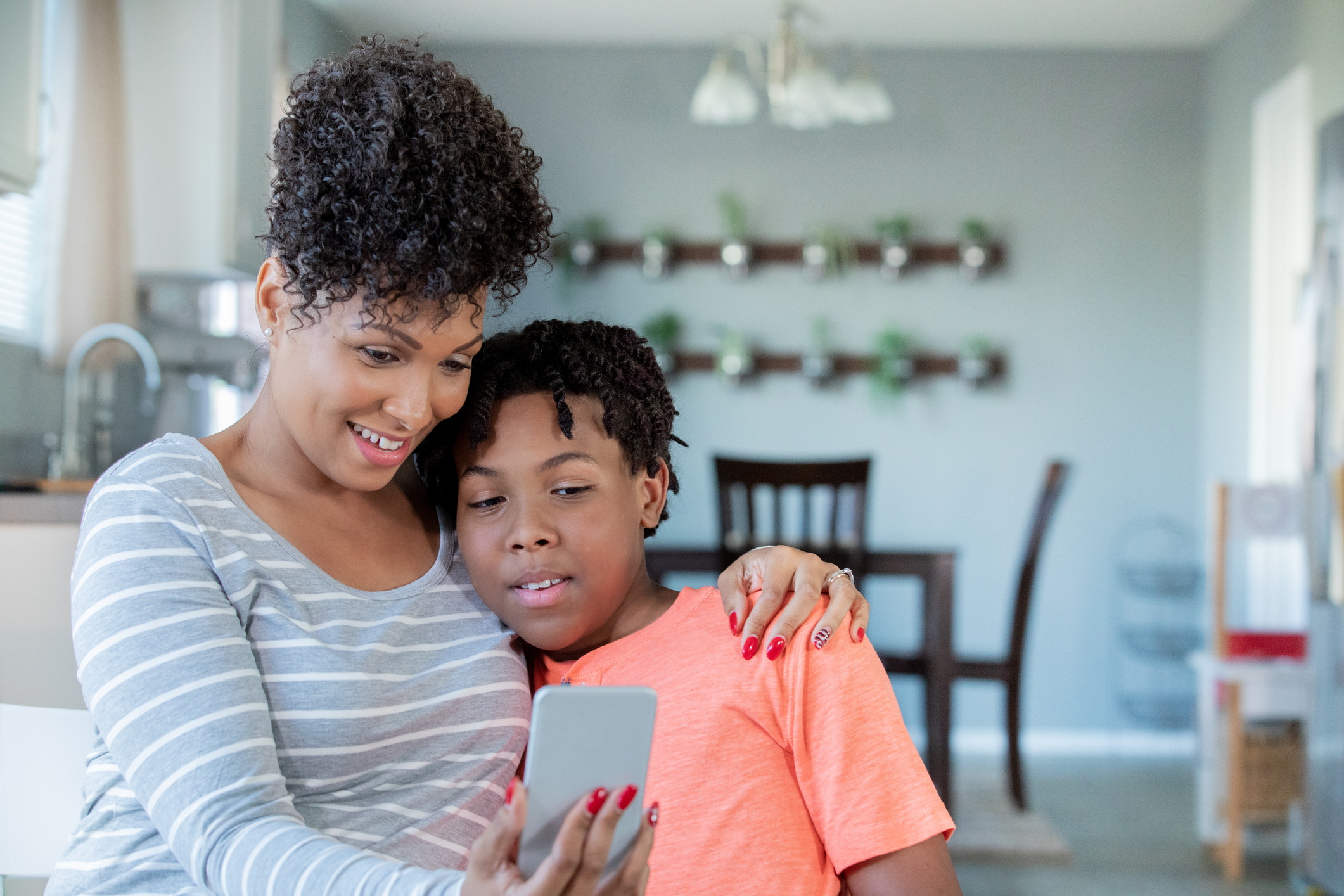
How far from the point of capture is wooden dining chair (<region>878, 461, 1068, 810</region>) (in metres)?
3.19

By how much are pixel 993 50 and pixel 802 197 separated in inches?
37.1

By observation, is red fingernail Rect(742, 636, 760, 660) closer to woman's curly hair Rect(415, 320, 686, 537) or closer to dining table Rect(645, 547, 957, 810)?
woman's curly hair Rect(415, 320, 686, 537)

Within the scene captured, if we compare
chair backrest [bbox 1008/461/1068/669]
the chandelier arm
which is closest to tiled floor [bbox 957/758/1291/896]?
chair backrest [bbox 1008/461/1068/669]

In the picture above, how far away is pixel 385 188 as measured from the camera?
79cm

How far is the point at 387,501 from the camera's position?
3.30 feet

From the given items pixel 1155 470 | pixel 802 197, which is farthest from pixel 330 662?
pixel 1155 470

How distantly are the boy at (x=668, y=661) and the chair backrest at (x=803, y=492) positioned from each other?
1.93 metres

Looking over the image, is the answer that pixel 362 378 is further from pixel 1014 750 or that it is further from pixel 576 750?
pixel 1014 750

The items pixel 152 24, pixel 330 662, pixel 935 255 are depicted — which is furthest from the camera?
pixel 935 255

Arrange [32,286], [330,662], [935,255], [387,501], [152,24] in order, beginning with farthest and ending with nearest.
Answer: [935,255]
[152,24]
[32,286]
[387,501]
[330,662]

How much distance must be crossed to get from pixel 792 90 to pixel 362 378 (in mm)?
2609

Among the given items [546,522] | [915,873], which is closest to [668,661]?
[546,522]

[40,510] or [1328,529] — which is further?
[1328,529]

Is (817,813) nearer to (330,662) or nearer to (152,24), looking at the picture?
(330,662)
